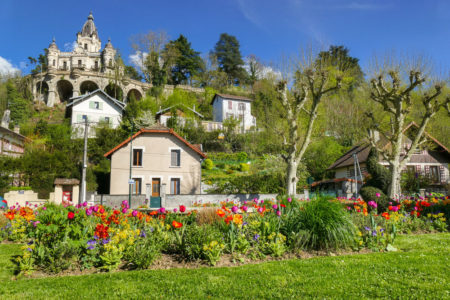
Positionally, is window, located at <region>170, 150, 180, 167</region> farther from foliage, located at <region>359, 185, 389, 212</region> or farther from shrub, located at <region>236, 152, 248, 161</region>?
foliage, located at <region>359, 185, 389, 212</region>

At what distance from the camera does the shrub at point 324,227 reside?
6062mm

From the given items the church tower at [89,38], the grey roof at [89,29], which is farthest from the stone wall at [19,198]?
the grey roof at [89,29]

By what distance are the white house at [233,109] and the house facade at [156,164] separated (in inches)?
1024

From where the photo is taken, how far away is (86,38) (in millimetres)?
84375

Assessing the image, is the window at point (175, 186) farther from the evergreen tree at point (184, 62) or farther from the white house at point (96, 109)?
the evergreen tree at point (184, 62)

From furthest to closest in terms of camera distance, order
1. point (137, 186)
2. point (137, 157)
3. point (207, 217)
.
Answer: point (137, 157) → point (137, 186) → point (207, 217)

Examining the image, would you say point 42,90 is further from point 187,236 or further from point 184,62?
point 187,236

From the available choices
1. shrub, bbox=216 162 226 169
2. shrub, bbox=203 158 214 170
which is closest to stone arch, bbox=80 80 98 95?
shrub, bbox=203 158 214 170

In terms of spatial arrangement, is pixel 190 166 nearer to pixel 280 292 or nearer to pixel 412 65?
pixel 412 65

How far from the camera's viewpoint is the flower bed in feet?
17.0

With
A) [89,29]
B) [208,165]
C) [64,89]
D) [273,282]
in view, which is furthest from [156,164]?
[89,29]

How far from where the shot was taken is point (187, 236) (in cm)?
580

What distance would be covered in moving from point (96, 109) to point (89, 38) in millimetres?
50120

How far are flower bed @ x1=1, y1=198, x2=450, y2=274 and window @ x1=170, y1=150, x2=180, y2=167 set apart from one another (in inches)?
827
